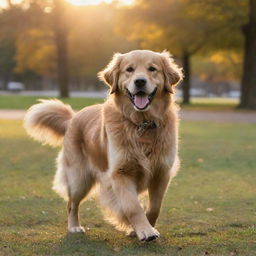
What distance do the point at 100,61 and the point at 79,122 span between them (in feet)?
186

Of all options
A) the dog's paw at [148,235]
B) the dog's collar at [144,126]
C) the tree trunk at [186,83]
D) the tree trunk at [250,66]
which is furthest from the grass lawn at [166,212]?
the tree trunk at [186,83]

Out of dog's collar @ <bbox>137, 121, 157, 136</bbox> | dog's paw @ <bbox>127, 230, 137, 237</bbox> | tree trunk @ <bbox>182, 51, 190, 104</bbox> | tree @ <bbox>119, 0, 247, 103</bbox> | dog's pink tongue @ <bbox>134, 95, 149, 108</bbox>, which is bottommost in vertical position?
tree trunk @ <bbox>182, 51, 190, 104</bbox>

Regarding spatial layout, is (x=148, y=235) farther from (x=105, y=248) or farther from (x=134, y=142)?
(x=134, y=142)

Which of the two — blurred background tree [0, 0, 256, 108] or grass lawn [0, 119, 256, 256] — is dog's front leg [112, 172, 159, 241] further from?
blurred background tree [0, 0, 256, 108]

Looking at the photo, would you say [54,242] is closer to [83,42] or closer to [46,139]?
[46,139]

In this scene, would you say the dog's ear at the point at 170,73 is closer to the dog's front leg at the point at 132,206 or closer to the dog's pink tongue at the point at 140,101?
the dog's pink tongue at the point at 140,101

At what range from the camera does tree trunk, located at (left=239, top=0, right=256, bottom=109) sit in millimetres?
30422

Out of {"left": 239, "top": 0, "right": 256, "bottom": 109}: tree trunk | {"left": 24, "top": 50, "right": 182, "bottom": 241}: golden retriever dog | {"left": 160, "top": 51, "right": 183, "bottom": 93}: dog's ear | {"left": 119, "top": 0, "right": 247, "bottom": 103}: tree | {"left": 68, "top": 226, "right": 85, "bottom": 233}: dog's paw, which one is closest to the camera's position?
{"left": 24, "top": 50, "right": 182, "bottom": 241}: golden retriever dog

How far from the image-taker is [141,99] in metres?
5.61

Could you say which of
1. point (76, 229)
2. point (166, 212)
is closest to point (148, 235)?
point (76, 229)

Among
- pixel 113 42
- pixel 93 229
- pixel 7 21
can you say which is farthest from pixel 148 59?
pixel 113 42

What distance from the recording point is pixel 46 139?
727 centimetres

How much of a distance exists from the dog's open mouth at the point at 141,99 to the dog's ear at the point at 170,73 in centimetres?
20

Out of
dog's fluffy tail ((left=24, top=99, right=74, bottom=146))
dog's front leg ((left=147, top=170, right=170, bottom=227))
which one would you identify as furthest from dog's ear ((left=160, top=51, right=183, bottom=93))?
dog's fluffy tail ((left=24, top=99, right=74, bottom=146))
